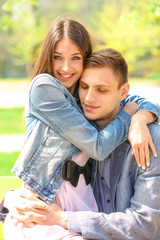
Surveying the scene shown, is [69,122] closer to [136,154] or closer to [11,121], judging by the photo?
[136,154]

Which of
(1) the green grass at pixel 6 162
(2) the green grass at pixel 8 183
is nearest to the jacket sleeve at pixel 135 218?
(2) the green grass at pixel 8 183

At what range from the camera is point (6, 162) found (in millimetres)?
8711

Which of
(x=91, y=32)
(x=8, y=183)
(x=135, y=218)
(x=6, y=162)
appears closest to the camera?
(x=135, y=218)

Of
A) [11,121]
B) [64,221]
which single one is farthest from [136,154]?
[11,121]

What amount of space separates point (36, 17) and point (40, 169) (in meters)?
35.1

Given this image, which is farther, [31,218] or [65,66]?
[65,66]

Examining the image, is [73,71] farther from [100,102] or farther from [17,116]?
[17,116]

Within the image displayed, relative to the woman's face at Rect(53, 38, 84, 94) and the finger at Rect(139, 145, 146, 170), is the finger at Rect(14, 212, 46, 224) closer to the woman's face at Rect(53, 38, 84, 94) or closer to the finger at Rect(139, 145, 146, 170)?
the finger at Rect(139, 145, 146, 170)

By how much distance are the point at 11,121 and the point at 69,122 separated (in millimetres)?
13780

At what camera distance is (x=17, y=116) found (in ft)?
56.2

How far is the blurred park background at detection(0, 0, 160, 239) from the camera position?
1931cm

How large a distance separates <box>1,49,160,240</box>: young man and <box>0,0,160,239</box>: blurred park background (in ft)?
27.9

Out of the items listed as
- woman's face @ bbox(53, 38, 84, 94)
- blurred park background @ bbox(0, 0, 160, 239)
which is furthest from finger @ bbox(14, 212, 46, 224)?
blurred park background @ bbox(0, 0, 160, 239)

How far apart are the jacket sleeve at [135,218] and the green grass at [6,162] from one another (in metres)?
5.78
